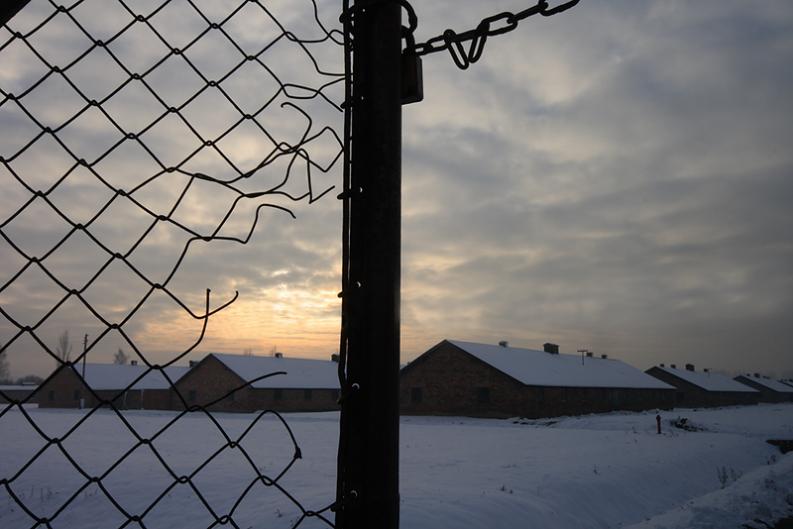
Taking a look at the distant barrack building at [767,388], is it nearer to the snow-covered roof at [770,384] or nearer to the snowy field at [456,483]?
the snow-covered roof at [770,384]

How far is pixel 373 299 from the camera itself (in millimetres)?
1557

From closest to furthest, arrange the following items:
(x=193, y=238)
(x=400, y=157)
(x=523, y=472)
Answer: (x=193, y=238), (x=400, y=157), (x=523, y=472)

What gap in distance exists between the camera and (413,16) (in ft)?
5.79

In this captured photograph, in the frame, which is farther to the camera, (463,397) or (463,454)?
(463,397)

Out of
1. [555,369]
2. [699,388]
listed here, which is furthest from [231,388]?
[699,388]

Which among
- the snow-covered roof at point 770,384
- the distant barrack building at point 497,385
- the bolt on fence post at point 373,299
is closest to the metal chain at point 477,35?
the bolt on fence post at point 373,299

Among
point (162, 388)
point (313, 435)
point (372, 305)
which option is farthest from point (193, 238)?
point (162, 388)

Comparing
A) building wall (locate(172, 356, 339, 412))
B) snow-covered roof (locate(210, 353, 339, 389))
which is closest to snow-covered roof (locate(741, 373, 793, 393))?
snow-covered roof (locate(210, 353, 339, 389))

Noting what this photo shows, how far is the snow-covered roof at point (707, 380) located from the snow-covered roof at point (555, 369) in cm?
1713

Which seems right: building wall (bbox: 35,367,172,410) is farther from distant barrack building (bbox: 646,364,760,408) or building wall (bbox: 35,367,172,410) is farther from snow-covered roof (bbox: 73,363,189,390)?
distant barrack building (bbox: 646,364,760,408)

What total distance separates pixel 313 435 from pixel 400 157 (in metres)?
23.5

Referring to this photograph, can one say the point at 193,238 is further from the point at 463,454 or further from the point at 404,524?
the point at 463,454

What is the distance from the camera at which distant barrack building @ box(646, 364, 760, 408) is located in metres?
71.8

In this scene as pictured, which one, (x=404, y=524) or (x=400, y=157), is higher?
(x=400, y=157)
